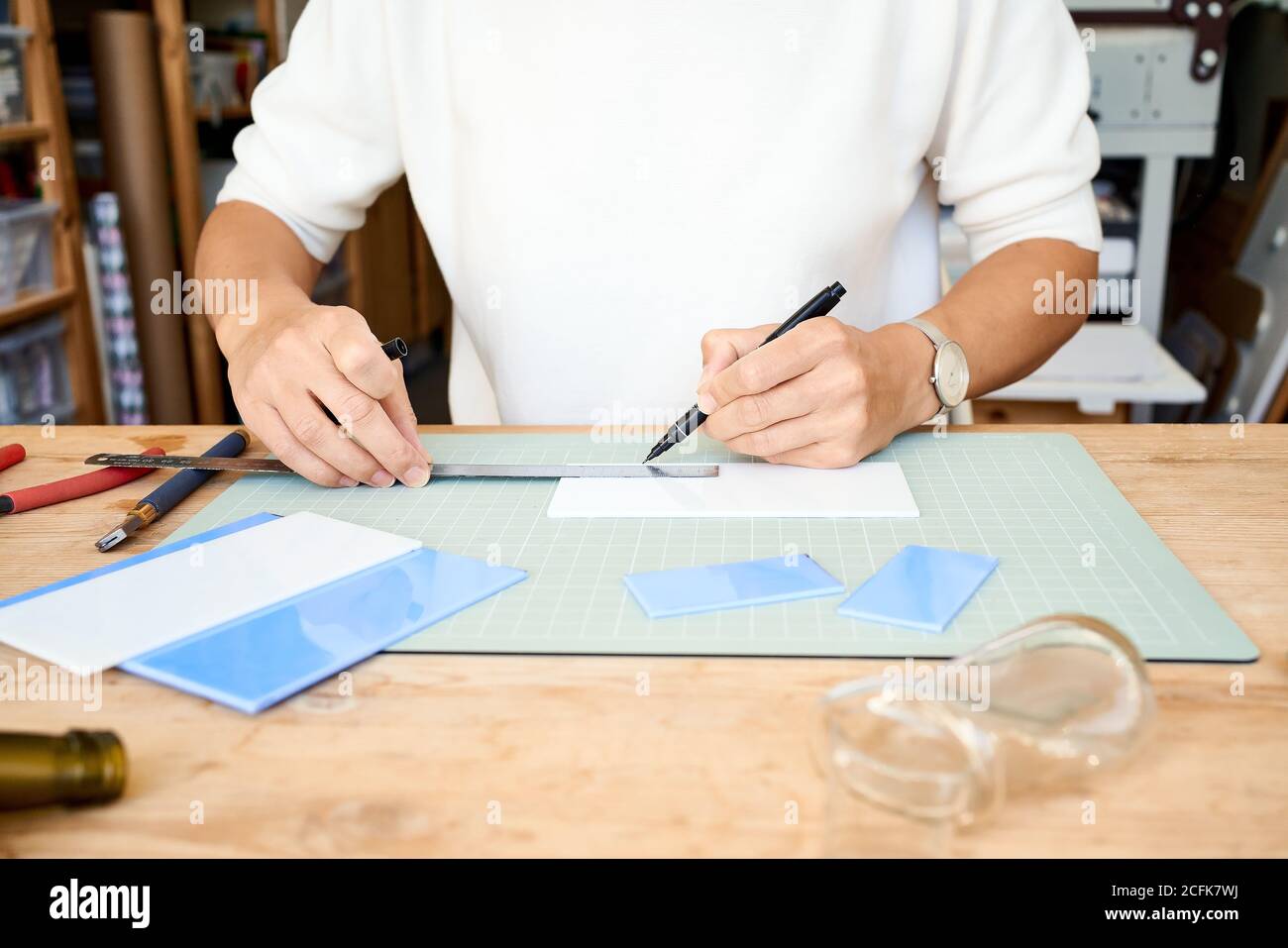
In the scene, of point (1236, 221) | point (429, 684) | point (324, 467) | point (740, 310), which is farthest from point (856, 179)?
point (1236, 221)

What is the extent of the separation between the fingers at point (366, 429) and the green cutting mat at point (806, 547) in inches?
0.9

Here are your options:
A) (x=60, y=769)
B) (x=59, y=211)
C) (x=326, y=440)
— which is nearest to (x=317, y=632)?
(x=60, y=769)

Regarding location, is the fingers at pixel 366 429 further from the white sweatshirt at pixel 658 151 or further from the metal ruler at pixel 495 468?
the white sweatshirt at pixel 658 151

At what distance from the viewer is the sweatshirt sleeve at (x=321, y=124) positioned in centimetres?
117

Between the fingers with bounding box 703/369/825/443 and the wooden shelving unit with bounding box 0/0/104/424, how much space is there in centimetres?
198

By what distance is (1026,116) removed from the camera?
1103 millimetres

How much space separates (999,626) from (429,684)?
0.30 meters

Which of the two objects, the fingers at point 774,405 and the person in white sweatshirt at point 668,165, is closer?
the fingers at point 774,405

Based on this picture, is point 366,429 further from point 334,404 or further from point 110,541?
point 110,541

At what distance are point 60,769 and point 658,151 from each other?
0.84 metres

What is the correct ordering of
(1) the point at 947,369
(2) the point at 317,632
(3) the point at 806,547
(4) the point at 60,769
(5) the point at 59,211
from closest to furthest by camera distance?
(4) the point at 60,769, (2) the point at 317,632, (3) the point at 806,547, (1) the point at 947,369, (5) the point at 59,211

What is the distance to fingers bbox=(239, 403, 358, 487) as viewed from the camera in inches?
34.4

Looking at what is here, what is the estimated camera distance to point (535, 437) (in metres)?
1.01

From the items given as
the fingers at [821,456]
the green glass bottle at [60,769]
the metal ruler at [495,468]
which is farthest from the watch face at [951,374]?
the green glass bottle at [60,769]
